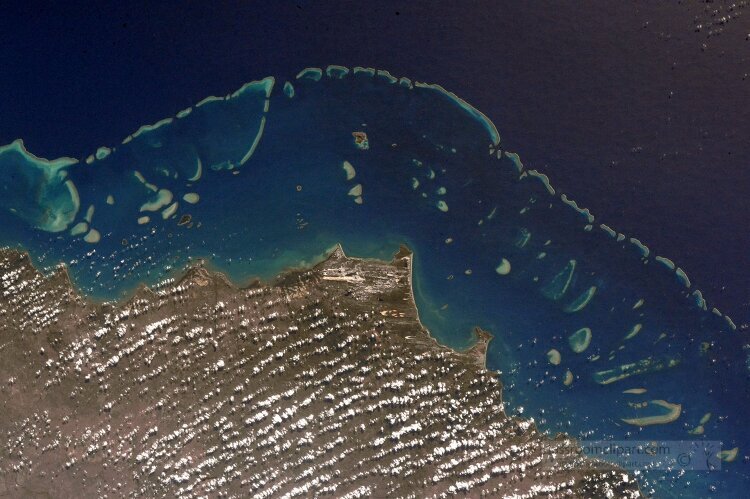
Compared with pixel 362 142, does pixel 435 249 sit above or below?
below

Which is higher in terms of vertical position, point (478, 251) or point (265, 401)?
point (478, 251)

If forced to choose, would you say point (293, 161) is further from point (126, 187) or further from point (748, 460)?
point (748, 460)

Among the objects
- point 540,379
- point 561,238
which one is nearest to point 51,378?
point 540,379
